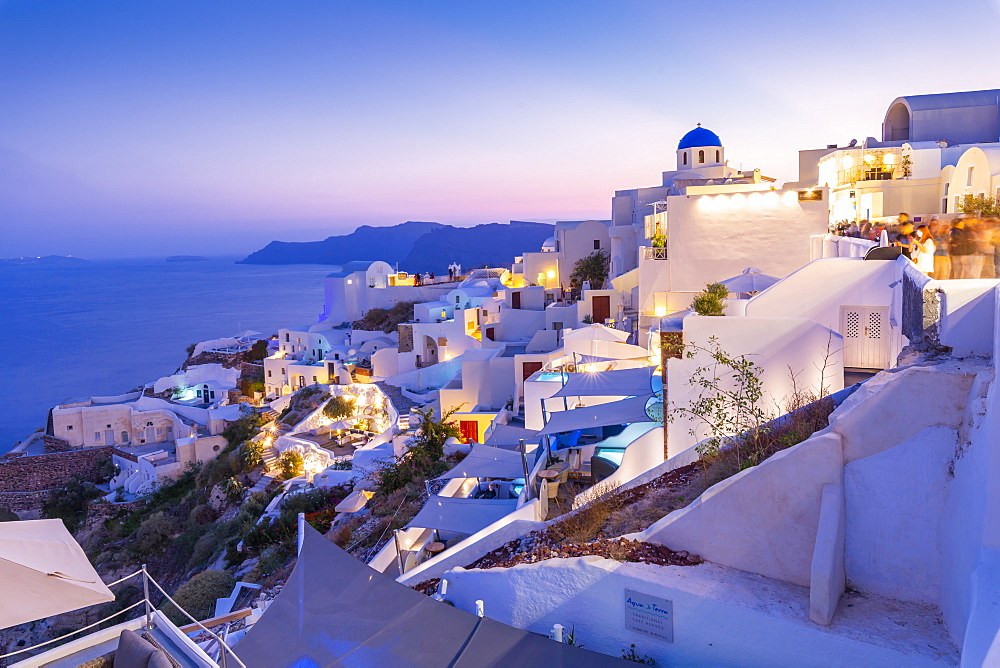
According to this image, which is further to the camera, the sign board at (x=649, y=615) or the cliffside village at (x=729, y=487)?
the sign board at (x=649, y=615)

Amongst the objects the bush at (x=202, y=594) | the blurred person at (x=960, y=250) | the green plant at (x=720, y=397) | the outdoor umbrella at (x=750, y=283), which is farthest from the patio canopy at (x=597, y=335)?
the blurred person at (x=960, y=250)

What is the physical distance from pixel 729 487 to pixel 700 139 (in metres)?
27.5

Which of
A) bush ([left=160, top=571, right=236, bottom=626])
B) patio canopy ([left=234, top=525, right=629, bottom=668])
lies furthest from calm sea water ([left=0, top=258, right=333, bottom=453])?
patio canopy ([left=234, top=525, right=629, bottom=668])

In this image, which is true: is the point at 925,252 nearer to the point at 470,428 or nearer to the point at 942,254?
the point at 942,254

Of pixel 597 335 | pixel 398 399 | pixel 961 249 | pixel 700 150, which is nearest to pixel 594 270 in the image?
pixel 700 150

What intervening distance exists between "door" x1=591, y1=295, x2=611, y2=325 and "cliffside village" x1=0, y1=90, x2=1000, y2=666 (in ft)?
18.0

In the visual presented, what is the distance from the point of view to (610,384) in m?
11.4

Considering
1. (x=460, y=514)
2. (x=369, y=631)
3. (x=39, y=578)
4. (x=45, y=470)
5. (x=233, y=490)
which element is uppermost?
(x=39, y=578)

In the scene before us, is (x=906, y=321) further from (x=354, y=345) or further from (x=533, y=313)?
(x=354, y=345)

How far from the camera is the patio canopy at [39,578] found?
13.4 ft

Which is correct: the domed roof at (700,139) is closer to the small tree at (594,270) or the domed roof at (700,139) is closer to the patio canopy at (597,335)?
the small tree at (594,270)

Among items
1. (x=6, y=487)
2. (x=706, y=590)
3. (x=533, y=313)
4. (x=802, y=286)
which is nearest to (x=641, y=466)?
(x=802, y=286)

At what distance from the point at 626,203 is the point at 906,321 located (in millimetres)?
25393

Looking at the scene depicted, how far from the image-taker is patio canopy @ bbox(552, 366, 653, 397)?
11016 mm
